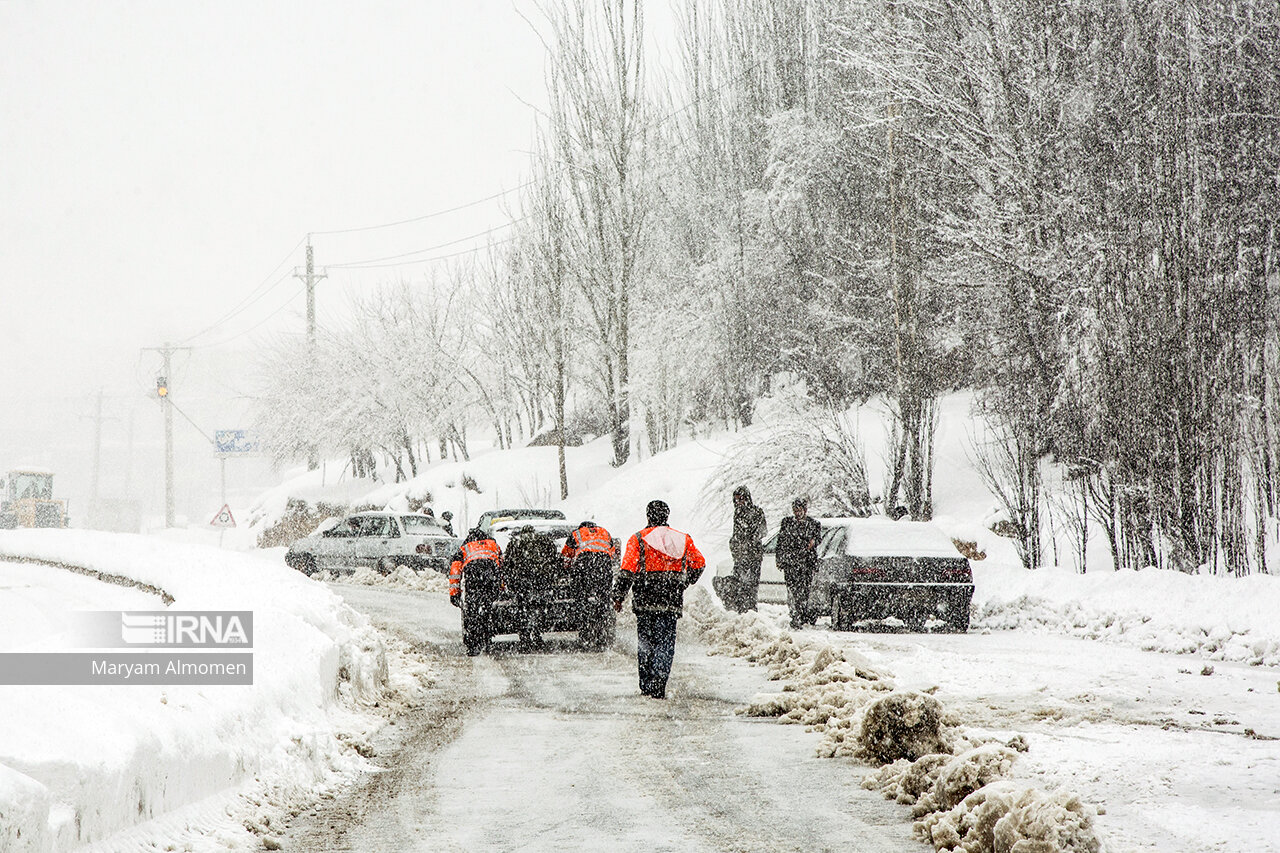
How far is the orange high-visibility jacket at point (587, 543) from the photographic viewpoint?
15.6 metres

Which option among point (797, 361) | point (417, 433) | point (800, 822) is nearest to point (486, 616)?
point (800, 822)

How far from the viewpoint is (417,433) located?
56.5 m

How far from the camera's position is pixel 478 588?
14930 mm

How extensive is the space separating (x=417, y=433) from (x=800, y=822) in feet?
168

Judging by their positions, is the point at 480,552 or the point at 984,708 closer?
the point at 984,708

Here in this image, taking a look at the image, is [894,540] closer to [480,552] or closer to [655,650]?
[480,552]

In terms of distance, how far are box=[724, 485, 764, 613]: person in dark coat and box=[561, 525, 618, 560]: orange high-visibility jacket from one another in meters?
2.44

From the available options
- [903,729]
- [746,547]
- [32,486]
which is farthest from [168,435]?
[903,729]

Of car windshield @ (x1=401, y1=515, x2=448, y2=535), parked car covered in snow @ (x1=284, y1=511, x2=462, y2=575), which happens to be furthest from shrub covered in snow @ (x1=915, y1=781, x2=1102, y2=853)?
car windshield @ (x1=401, y1=515, x2=448, y2=535)

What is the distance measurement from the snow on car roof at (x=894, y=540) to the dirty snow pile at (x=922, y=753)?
323cm

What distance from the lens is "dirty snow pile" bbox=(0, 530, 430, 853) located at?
5.27 metres

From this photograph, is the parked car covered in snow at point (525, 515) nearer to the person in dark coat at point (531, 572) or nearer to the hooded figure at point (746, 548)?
the hooded figure at point (746, 548)

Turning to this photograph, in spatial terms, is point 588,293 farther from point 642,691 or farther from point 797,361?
point 642,691

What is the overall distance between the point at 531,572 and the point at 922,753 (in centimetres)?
789
